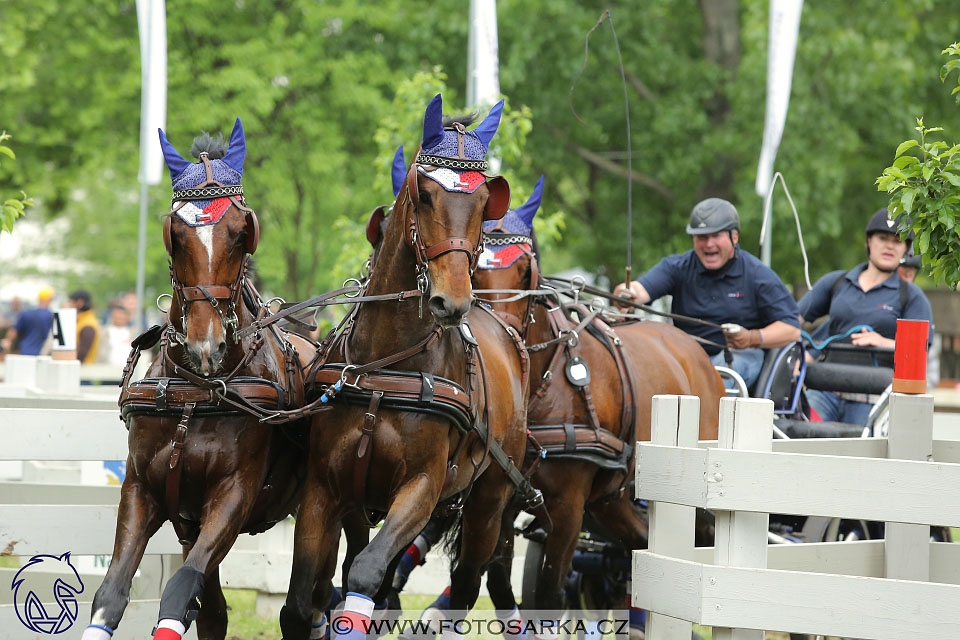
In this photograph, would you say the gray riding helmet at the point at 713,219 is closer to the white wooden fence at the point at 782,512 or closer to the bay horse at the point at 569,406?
the bay horse at the point at 569,406

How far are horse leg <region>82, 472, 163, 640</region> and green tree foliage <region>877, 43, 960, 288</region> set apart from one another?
129 inches

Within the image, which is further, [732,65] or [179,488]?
[732,65]

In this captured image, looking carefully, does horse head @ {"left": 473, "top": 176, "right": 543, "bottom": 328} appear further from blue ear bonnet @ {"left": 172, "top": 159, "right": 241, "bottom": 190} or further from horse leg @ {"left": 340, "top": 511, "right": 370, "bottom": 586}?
blue ear bonnet @ {"left": 172, "top": 159, "right": 241, "bottom": 190}

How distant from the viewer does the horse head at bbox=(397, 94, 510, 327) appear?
13.9 ft

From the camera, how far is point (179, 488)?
4.59m

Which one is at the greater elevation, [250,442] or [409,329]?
[409,329]

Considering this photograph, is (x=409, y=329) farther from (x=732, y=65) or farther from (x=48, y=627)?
(x=732, y=65)

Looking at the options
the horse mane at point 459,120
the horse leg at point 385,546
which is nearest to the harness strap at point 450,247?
the horse mane at point 459,120

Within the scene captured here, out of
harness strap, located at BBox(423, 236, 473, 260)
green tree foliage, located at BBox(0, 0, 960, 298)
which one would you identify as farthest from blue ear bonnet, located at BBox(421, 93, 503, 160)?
green tree foliage, located at BBox(0, 0, 960, 298)

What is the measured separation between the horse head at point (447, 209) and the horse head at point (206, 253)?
0.69 metres

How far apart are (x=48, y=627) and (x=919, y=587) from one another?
13.1 ft

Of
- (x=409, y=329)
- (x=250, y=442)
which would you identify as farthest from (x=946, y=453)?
(x=250, y=442)

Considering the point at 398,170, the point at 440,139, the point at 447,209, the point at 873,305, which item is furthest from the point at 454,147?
the point at 873,305

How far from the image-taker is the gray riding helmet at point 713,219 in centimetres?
730
